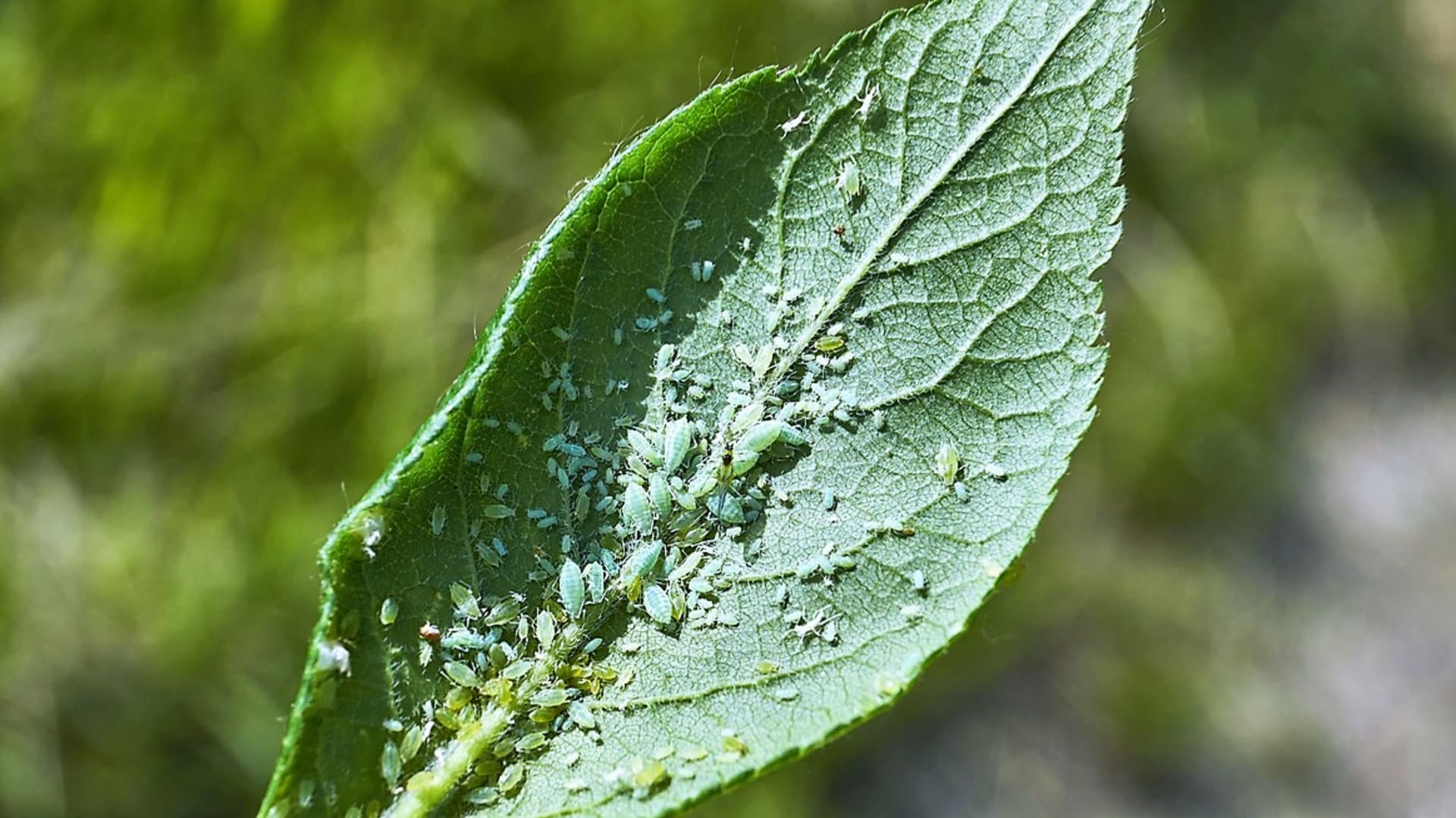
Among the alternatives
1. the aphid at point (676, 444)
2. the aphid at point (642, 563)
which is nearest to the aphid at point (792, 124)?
the aphid at point (676, 444)

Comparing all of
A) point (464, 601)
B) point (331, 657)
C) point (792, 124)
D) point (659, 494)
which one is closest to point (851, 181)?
point (792, 124)

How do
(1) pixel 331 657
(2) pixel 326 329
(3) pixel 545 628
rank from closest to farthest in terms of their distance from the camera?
(1) pixel 331 657 → (3) pixel 545 628 → (2) pixel 326 329

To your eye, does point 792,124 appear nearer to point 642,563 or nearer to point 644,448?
point 644,448

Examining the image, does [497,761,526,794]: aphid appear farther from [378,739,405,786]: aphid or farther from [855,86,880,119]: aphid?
[855,86,880,119]: aphid

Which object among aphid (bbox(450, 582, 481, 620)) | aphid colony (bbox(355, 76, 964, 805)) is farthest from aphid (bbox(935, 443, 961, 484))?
aphid (bbox(450, 582, 481, 620))

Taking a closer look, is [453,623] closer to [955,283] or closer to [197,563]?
[955,283]

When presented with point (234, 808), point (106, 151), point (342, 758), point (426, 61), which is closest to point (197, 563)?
point (234, 808)

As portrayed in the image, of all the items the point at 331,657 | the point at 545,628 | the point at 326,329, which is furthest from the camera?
the point at 326,329

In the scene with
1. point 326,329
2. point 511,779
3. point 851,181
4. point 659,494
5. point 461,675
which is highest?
point 326,329
